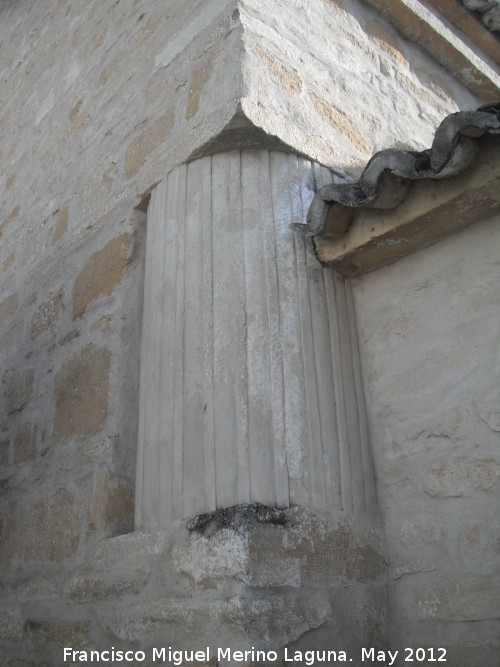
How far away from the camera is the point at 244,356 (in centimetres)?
176

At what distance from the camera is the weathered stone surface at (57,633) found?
182 cm

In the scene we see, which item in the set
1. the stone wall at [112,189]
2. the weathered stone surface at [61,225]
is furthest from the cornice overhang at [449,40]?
the weathered stone surface at [61,225]

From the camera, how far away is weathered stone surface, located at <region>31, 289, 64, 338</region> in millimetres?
2664

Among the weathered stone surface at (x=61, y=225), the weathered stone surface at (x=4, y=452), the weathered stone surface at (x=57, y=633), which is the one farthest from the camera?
the weathered stone surface at (x=61, y=225)

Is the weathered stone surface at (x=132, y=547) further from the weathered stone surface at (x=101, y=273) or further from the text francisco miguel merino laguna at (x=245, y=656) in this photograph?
the weathered stone surface at (x=101, y=273)

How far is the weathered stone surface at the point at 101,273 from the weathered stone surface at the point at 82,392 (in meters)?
0.21

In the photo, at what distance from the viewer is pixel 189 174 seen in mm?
2154

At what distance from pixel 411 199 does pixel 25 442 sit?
172cm

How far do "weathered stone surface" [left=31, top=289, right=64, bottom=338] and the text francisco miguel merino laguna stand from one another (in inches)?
52.8

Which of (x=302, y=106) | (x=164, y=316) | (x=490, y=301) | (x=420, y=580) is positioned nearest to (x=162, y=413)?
(x=164, y=316)

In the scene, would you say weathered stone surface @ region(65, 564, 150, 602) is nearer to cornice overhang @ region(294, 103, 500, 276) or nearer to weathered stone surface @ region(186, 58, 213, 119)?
cornice overhang @ region(294, 103, 500, 276)

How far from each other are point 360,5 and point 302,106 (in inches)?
41.3

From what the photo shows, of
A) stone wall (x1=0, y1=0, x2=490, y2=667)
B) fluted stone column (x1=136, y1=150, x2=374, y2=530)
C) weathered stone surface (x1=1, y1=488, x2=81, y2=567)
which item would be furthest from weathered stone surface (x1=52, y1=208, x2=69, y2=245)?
weathered stone surface (x1=1, y1=488, x2=81, y2=567)

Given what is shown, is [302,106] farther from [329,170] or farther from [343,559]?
[343,559]
